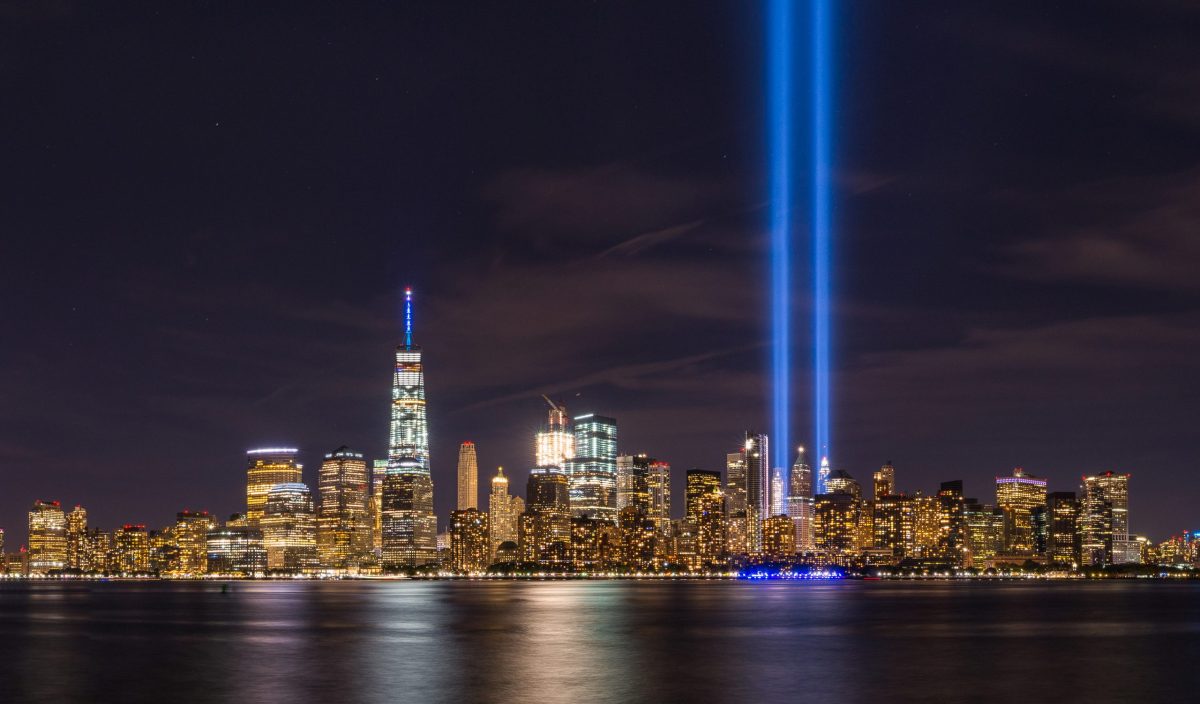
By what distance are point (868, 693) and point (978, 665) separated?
16727 mm

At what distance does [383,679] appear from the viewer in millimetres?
64312

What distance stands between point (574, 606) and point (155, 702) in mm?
100789

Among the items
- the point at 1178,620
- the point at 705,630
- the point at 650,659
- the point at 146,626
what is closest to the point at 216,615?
the point at 146,626

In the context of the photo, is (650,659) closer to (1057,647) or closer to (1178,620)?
(1057,647)

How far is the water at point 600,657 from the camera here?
194 feet

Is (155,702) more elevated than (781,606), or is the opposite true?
(155,702)

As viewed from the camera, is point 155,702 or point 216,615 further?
point 216,615

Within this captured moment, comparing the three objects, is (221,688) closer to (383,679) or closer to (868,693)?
(383,679)

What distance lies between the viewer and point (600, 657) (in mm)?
75000

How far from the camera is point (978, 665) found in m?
→ 73.1

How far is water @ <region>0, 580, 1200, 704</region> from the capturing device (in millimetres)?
59125

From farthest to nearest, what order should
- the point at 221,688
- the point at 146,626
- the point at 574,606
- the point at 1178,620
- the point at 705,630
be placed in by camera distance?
the point at 574,606, the point at 1178,620, the point at 146,626, the point at 705,630, the point at 221,688

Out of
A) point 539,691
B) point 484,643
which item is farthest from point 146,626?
point 539,691

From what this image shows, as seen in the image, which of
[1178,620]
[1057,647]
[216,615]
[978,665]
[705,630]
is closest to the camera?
[978,665]
